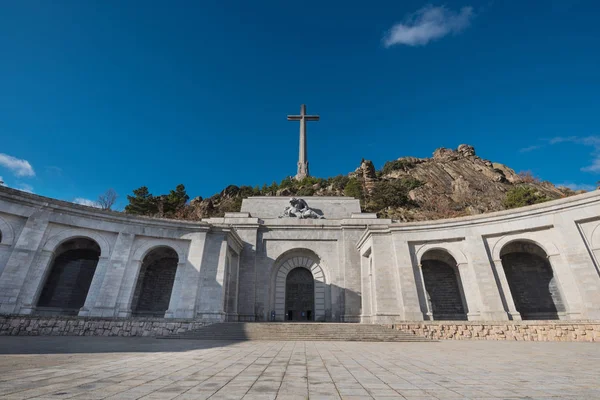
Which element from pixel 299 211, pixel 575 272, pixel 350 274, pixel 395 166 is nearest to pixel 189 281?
pixel 299 211

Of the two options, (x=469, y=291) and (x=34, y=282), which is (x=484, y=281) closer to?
(x=469, y=291)

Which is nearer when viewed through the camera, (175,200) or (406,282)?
(406,282)

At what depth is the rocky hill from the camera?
46.4m

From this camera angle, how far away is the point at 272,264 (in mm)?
22156

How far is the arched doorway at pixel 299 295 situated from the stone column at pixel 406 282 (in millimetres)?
7023

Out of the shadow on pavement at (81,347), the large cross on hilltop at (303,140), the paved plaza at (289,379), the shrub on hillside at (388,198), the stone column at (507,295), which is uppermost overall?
the large cross on hilltop at (303,140)

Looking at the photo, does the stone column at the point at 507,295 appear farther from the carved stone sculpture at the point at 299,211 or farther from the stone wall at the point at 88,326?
the stone wall at the point at 88,326

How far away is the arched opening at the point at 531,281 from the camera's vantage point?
57.1 feet

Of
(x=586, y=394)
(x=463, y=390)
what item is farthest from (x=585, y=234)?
(x=463, y=390)

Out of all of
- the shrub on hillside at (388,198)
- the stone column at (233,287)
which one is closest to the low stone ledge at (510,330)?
the stone column at (233,287)

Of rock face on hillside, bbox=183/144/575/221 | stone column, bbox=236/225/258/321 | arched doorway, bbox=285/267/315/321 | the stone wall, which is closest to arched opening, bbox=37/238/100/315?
the stone wall

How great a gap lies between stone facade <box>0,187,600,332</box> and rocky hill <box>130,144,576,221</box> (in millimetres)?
21969

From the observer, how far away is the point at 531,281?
59.9ft

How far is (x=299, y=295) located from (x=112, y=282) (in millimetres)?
12433
